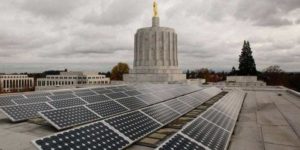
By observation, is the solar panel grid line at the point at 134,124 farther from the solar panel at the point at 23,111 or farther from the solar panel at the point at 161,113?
the solar panel at the point at 23,111

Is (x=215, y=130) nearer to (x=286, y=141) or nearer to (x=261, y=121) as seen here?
(x=286, y=141)

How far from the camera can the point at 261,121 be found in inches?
565

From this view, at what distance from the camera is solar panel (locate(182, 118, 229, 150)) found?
288 inches

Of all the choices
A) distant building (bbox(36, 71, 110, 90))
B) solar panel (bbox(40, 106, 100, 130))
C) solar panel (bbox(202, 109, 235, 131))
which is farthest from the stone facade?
distant building (bbox(36, 71, 110, 90))

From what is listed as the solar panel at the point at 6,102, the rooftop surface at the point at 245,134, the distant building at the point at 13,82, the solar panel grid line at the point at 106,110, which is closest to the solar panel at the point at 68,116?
the solar panel grid line at the point at 106,110

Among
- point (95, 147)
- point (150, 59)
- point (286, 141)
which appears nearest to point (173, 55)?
point (150, 59)

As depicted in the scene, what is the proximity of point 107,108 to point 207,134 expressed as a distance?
5.96m

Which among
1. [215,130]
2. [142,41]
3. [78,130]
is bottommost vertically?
[215,130]

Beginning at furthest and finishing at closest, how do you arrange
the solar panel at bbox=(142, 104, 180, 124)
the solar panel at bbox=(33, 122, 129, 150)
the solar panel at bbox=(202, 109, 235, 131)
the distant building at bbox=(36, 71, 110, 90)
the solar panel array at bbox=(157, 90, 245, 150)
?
the distant building at bbox=(36, 71, 110, 90)
the solar panel at bbox=(142, 104, 180, 124)
the solar panel at bbox=(202, 109, 235, 131)
the solar panel array at bbox=(157, 90, 245, 150)
the solar panel at bbox=(33, 122, 129, 150)

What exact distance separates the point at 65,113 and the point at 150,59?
185 ft

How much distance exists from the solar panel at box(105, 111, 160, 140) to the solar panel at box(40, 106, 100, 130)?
82.8 inches

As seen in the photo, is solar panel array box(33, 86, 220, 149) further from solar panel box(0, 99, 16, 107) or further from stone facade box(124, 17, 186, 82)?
stone facade box(124, 17, 186, 82)

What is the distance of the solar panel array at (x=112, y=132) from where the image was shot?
18.9 ft

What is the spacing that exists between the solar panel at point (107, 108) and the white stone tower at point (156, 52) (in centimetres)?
4942
